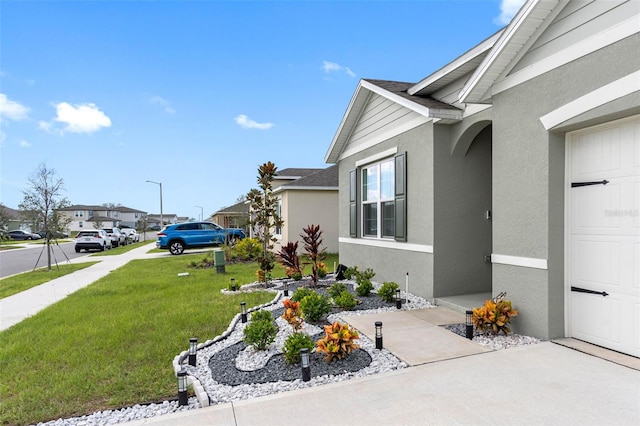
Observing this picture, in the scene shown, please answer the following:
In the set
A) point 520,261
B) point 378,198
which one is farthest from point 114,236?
point 520,261

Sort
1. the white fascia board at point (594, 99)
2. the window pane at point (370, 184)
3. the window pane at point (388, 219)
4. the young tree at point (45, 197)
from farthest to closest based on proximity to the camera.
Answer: the young tree at point (45, 197) < the window pane at point (370, 184) < the window pane at point (388, 219) < the white fascia board at point (594, 99)

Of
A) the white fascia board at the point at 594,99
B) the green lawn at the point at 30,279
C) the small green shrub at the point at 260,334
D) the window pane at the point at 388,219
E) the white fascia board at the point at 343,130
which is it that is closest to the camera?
the white fascia board at the point at 594,99

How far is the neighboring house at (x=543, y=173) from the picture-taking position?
11.8ft

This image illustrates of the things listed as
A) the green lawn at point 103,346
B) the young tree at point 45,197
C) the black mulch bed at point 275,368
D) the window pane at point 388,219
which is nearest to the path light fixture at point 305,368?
the black mulch bed at point 275,368

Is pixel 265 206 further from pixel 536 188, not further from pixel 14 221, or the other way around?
pixel 14 221

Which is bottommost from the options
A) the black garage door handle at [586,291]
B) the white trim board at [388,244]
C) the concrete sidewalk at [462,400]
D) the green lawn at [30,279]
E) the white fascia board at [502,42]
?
the green lawn at [30,279]

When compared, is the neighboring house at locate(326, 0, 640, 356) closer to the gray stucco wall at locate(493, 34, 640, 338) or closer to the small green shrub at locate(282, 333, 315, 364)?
the gray stucco wall at locate(493, 34, 640, 338)

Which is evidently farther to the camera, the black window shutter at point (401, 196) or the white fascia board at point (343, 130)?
the white fascia board at point (343, 130)

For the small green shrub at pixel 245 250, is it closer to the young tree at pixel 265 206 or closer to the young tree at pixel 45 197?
the young tree at pixel 265 206

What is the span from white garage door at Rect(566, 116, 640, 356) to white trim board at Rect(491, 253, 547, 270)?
300 mm

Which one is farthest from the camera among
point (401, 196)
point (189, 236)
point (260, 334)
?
point (189, 236)

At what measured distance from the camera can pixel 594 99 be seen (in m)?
3.65

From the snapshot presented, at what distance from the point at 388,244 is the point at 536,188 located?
12.8 feet

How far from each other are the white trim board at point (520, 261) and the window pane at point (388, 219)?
291 cm
